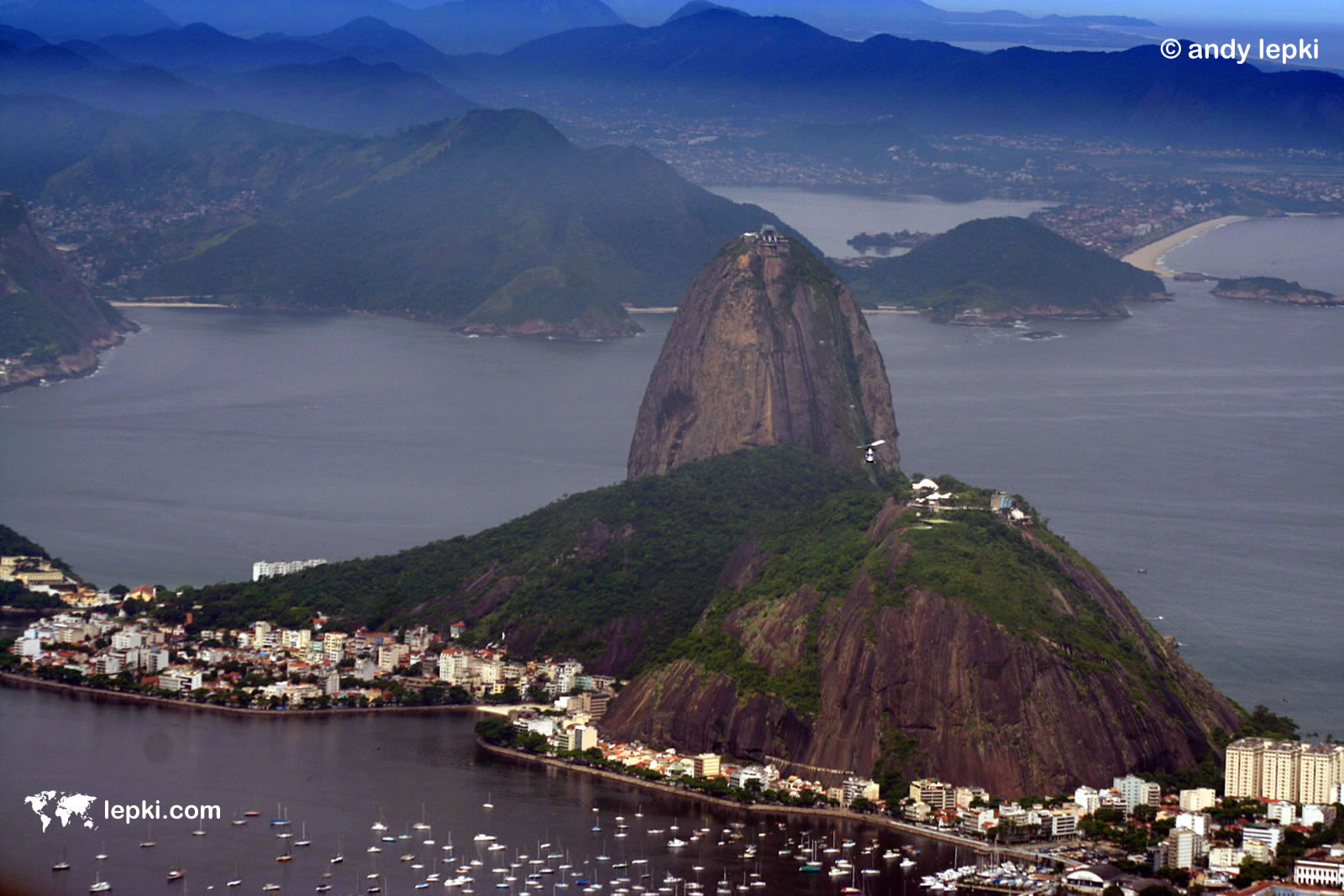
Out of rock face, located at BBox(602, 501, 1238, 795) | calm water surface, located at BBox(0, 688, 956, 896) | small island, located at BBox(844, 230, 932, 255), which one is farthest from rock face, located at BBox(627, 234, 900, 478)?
small island, located at BBox(844, 230, 932, 255)

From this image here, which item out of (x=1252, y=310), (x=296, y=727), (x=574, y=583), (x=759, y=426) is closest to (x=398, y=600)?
(x=574, y=583)

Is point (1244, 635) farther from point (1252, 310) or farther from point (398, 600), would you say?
point (1252, 310)

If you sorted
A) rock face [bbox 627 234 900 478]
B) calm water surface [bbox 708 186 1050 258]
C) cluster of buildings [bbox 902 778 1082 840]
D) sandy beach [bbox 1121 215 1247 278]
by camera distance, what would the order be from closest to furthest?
cluster of buildings [bbox 902 778 1082 840]
rock face [bbox 627 234 900 478]
sandy beach [bbox 1121 215 1247 278]
calm water surface [bbox 708 186 1050 258]

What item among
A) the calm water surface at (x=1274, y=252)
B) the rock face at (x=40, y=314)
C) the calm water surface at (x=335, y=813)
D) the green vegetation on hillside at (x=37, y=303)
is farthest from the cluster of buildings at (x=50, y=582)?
the calm water surface at (x=1274, y=252)

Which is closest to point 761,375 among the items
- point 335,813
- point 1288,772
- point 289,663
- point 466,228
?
point 289,663

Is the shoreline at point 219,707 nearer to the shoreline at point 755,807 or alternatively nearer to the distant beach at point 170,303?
the shoreline at point 755,807

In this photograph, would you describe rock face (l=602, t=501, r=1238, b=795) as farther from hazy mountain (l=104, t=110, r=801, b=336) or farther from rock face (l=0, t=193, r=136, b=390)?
hazy mountain (l=104, t=110, r=801, b=336)

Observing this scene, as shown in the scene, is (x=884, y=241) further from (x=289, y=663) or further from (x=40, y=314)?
(x=289, y=663)
